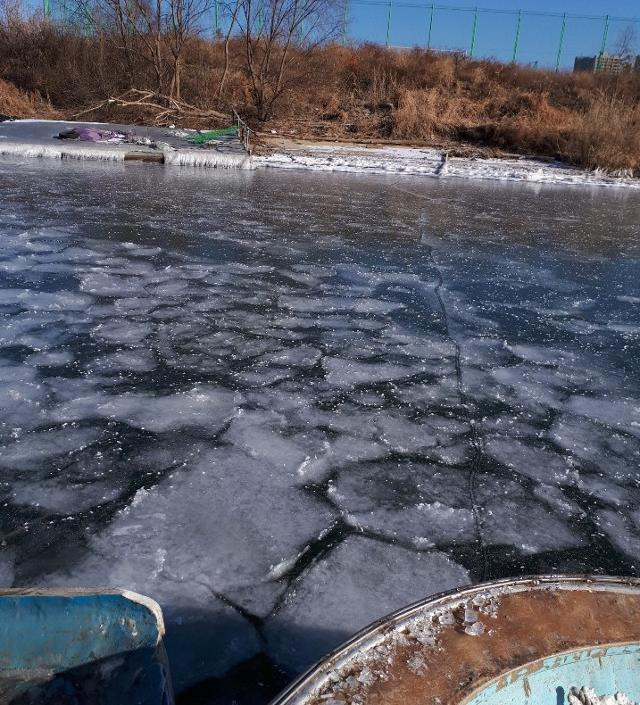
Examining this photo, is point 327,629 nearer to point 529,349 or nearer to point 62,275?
point 529,349

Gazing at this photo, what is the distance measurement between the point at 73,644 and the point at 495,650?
2.29 feet

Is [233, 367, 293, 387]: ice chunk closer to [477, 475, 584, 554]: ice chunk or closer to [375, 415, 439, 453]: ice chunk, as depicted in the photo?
[375, 415, 439, 453]: ice chunk

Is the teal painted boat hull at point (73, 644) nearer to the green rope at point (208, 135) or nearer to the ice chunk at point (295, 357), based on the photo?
the ice chunk at point (295, 357)

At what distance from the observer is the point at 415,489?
2.06m

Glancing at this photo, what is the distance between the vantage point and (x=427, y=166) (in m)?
10.8

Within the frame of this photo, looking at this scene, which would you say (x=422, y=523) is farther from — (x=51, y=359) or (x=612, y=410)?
(x=51, y=359)

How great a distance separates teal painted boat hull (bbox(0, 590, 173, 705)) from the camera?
1.08 metres

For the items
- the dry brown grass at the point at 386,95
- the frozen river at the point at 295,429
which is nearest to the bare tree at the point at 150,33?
the dry brown grass at the point at 386,95

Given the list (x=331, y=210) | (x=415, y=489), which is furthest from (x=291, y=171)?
(x=415, y=489)

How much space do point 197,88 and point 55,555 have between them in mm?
15854

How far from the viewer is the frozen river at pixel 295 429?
163cm

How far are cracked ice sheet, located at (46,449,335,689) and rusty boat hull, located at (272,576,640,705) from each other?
1.84 feet

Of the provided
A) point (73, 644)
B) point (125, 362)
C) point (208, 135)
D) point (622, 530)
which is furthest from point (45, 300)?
point (208, 135)

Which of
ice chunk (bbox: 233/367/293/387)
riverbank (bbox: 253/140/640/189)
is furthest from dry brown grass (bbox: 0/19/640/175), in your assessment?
ice chunk (bbox: 233/367/293/387)
